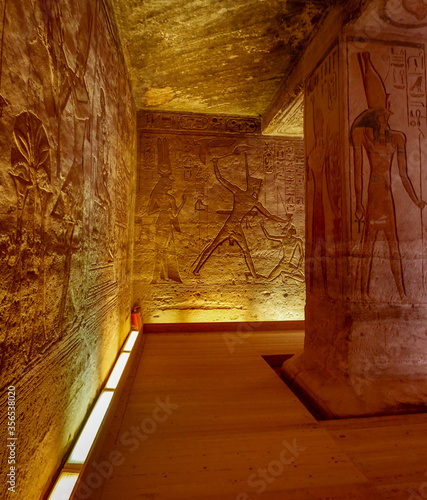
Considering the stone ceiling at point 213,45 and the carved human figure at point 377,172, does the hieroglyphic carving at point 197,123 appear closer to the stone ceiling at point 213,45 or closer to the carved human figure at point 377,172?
the stone ceiling at point 213,45

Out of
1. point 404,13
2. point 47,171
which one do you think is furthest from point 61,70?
point 404,13

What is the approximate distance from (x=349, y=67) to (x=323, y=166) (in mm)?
821

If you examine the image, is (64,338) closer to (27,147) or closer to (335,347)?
(27,147)

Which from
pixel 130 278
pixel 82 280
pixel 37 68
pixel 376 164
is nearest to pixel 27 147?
pixel 37 68

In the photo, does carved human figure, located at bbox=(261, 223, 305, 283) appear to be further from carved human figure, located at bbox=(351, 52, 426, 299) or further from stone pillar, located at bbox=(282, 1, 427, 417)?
carved human figure, located at bbox=(351, 52, 426, 299)

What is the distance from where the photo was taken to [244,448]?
1600 mm

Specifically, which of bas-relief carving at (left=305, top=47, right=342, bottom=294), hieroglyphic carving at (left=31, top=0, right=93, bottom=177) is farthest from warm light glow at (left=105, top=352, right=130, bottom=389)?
bas-relief carving at (left=305, top=47, right=342, bottom=294)

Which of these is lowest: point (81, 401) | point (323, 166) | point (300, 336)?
point (300, 336)

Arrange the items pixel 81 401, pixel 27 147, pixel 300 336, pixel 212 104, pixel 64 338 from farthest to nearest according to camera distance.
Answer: pixel 212 104
pixel 300 336
pixel 81 401
pixel 64 338
pixel 27 147

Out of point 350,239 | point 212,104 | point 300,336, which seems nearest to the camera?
point 350,239

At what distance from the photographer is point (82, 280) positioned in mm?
1957

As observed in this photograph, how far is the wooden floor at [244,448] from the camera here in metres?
1.31

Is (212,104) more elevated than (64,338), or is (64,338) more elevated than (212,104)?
(212,104)

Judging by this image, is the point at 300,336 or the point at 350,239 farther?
the point at 300,336
